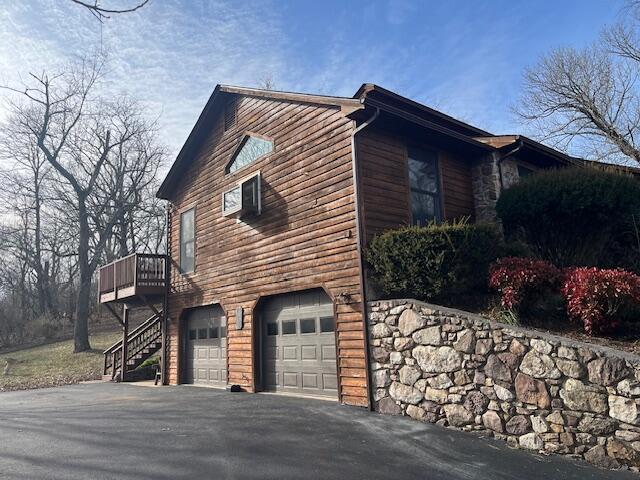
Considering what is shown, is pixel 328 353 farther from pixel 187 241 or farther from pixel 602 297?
pixel 187 241

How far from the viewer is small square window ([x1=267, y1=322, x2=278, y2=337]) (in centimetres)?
993

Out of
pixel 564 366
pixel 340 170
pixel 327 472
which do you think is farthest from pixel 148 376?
pixel 564 366

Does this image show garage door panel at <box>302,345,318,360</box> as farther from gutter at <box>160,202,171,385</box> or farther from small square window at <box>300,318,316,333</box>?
gutter at <box>160,202,171,385</box>

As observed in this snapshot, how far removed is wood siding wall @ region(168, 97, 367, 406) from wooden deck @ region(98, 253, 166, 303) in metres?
0.45

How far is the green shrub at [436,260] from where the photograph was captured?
7033mm

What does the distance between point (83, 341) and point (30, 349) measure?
4.58 meters

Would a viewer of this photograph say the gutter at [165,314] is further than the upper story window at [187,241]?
Yes

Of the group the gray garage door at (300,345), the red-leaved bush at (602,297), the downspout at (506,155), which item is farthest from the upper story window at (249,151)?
the red-leaved bush at (602,297)

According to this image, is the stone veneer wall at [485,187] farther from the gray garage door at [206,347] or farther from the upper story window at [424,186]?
the gray garage door at [206,347]

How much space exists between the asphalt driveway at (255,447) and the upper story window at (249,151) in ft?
18.8

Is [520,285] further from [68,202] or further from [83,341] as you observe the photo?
[68,202]

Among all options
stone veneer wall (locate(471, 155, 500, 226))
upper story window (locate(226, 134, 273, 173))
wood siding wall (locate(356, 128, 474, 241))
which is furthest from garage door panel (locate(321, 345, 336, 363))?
upper story window (locate(226, 134, 273, 173))

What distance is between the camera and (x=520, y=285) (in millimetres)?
6434

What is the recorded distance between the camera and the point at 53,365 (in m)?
18.8
